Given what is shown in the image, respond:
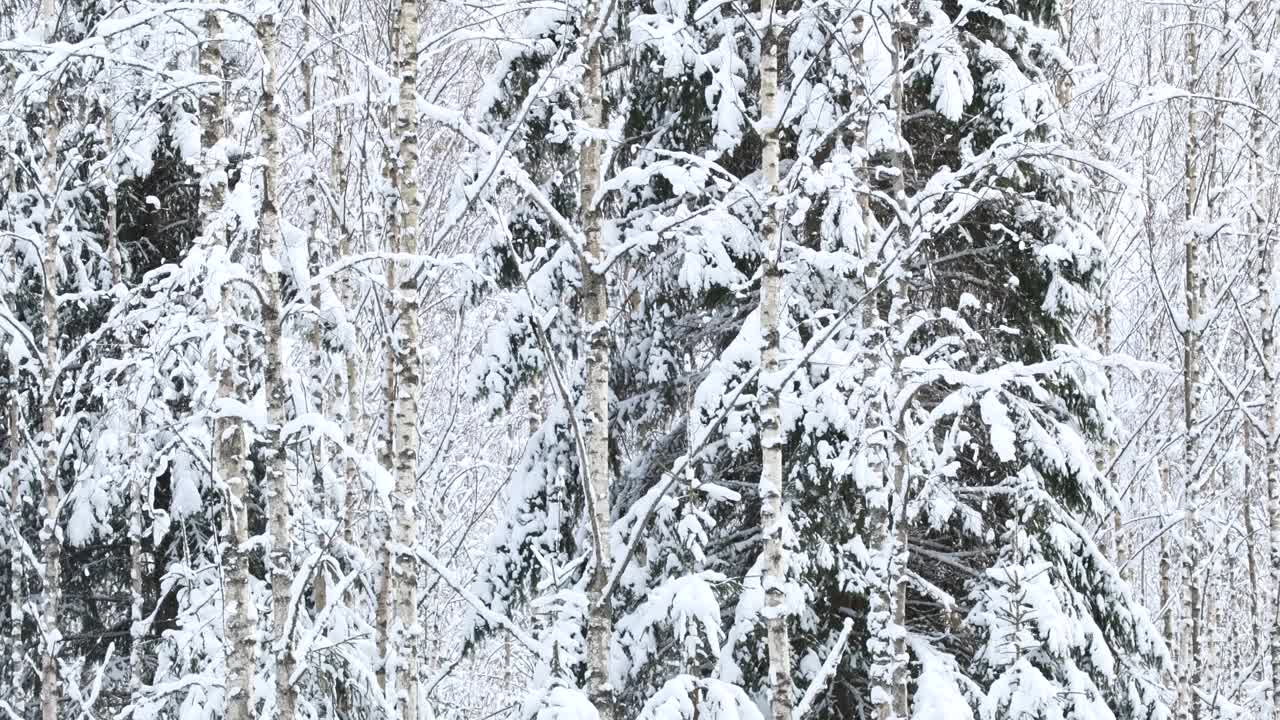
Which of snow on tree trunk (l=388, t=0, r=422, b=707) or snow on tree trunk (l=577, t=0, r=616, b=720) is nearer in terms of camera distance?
snow on tree trunk (l=577, t=0, r=616, b=720)

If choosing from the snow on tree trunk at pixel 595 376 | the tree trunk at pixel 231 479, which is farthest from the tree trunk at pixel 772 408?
the tree trunk at pixel 231 479

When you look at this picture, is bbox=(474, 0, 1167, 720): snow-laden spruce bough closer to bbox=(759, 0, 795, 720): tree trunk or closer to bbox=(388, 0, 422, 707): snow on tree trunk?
bbox=(759, 0, 795, 720): tree trunk

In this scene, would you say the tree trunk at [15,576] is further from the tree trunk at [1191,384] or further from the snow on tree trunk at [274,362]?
the tree trunk at [1191,384]

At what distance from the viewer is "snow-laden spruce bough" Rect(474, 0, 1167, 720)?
7082mm

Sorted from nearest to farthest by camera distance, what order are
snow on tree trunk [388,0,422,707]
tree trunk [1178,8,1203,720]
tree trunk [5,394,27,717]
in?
snow on tree trunk [388,0,422,707]
tree trunk [5,394,27,717]
tree trunk [1178,8,1203,720]

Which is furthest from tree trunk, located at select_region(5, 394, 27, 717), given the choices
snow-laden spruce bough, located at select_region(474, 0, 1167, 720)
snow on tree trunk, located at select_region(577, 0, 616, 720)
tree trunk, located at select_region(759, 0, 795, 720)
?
tree trunk, located at select_region(759, 0, 795, 720)

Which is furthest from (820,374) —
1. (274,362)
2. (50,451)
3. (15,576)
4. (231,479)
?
(15,576)

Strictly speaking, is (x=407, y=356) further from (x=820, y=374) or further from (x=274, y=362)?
(x=820, y=374)

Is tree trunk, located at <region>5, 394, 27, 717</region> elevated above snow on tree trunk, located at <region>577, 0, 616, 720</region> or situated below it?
below

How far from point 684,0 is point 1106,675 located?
18.7 ft

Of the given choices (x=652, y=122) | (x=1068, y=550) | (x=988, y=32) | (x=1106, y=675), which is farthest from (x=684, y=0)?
(x=1106, y=675)

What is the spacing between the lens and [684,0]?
847 cm

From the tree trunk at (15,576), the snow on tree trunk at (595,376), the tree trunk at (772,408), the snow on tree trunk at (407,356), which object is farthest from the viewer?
the tree trunk at (15,576)

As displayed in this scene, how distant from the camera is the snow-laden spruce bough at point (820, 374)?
23.2 ft
